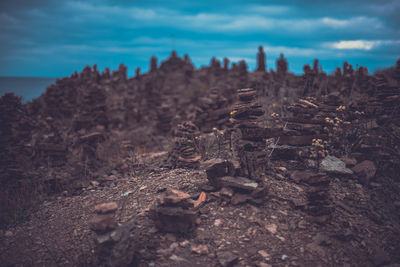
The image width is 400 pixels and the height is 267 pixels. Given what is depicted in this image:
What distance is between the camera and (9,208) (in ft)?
22.1

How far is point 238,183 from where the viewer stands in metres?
5.19

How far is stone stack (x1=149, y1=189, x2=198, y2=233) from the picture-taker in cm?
443

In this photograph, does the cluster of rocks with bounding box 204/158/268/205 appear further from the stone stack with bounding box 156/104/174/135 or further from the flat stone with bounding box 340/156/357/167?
the stone stack with bounding box 156/104/174/135

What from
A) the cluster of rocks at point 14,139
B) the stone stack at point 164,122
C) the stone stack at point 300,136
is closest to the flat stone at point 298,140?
the stone stack at point 300,136

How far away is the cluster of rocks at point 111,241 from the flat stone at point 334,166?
506 centimetres

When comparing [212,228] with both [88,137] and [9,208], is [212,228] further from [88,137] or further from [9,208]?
[88,137]

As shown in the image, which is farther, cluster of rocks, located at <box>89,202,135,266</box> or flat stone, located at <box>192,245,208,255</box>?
flat stone, located at <box>192,245,208,255</box>

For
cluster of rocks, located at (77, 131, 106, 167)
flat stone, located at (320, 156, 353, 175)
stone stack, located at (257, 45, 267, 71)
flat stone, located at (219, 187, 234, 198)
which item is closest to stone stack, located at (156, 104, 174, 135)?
cluster of rocks, located at (77, 131, 106, 167)

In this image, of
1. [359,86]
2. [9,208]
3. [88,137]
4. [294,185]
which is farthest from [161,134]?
[359,86]

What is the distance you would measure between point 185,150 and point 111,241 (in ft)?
13.2

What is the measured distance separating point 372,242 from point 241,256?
8.08 ft

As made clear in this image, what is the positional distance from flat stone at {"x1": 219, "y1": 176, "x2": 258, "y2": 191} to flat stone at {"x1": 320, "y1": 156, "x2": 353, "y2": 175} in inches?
94.9

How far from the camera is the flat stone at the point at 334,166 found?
6246mm

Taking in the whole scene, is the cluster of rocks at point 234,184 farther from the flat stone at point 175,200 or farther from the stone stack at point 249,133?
the flat stone at point 175,200
